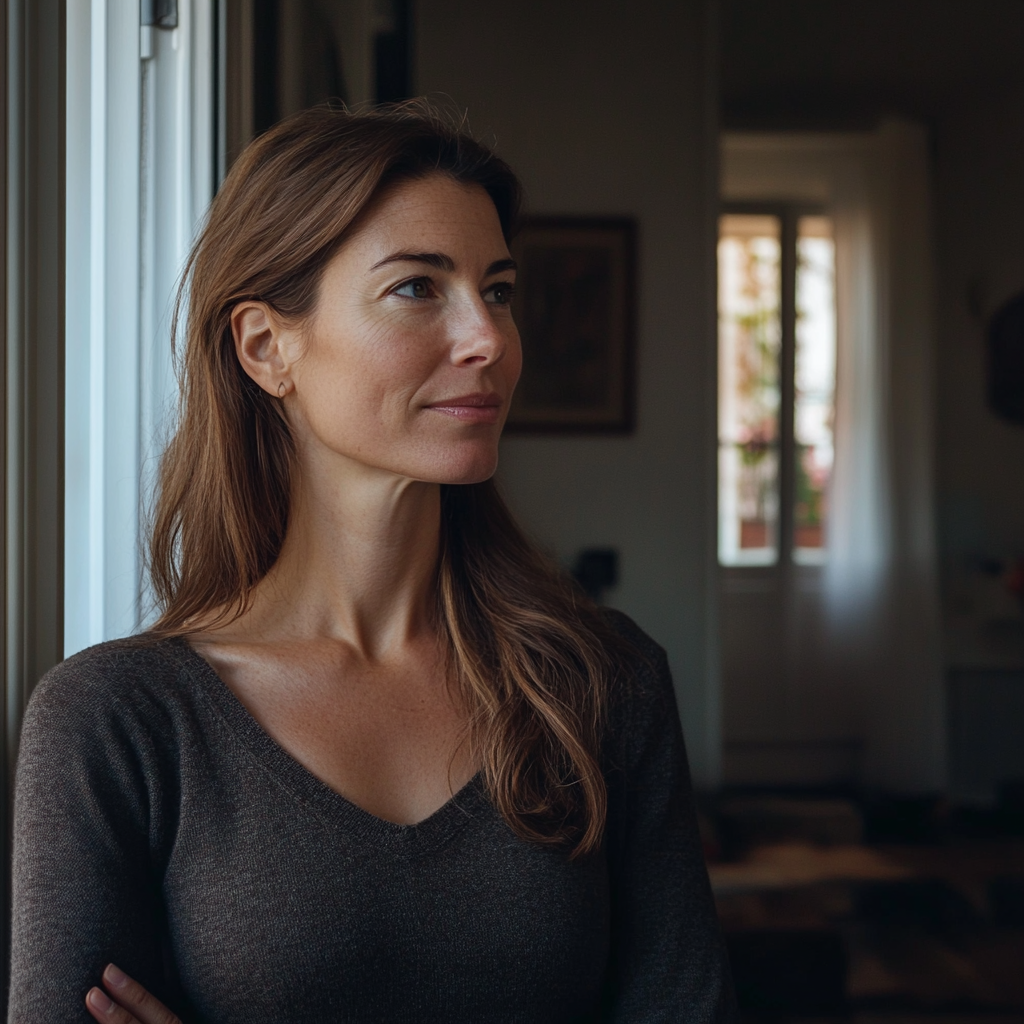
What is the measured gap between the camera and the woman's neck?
109 cm

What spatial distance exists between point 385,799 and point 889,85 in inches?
183

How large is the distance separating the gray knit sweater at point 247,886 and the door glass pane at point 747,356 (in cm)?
424

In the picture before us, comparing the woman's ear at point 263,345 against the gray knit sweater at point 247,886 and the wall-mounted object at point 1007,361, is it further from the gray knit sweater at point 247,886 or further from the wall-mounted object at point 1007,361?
the wall-mounted object at point 1007,361

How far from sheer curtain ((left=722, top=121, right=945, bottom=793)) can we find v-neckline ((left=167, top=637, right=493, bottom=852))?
4.14 metres

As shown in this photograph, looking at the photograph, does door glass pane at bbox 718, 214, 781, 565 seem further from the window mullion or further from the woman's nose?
the woman's nose

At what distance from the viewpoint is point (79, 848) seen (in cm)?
86

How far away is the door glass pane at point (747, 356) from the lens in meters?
5.11

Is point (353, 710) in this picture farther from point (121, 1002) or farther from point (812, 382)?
point (812, 382)

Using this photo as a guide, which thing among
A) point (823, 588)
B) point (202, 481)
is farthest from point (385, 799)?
point (823, 588)

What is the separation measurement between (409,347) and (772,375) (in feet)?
14.3

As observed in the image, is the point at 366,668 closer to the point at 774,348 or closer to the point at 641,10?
the point at 641,10

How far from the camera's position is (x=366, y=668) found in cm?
109

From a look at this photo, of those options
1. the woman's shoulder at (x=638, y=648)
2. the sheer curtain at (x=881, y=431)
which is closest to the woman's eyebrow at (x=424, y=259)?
the woman's shoulder at (x=638, y=648)

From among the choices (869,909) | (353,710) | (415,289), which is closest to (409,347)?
(415,289)
